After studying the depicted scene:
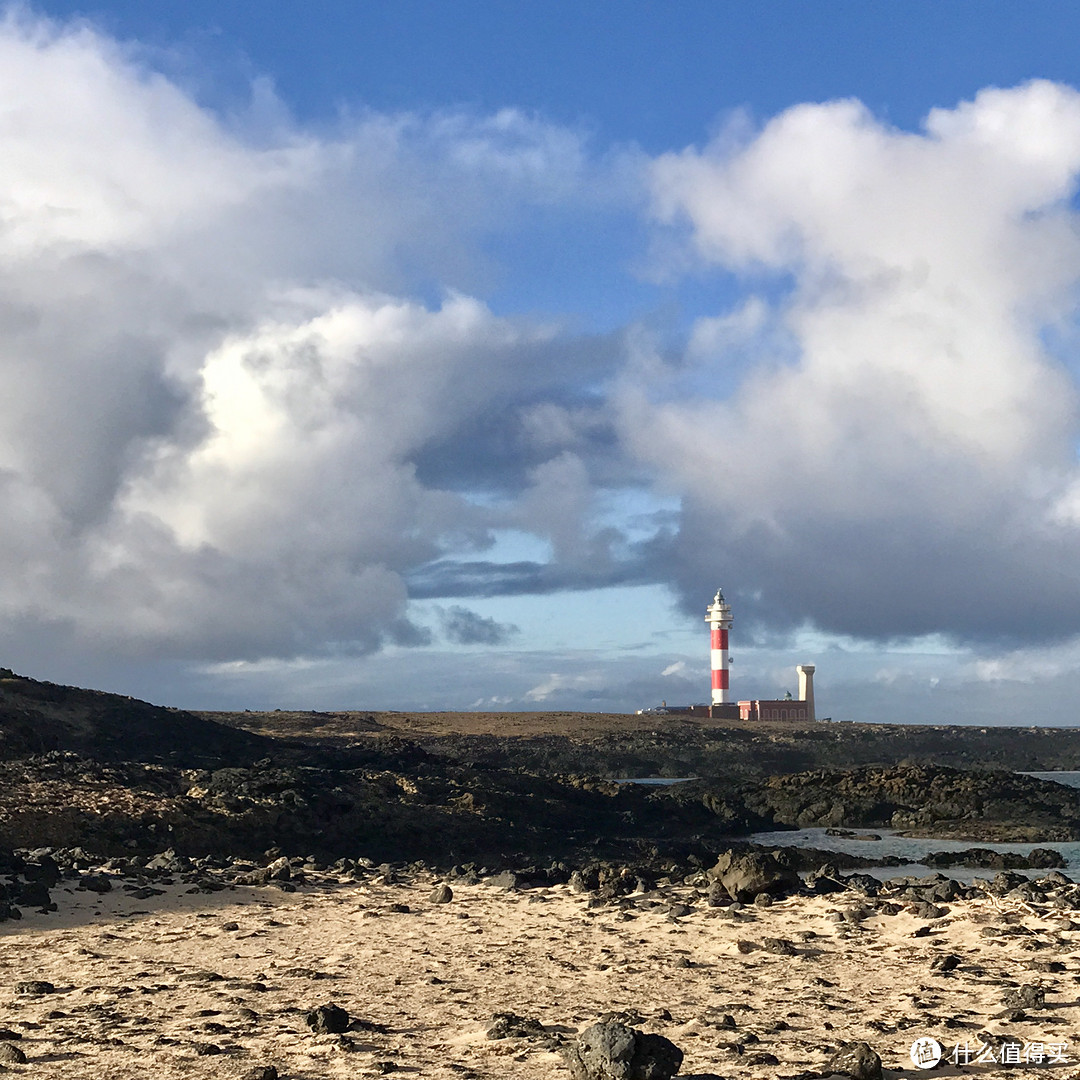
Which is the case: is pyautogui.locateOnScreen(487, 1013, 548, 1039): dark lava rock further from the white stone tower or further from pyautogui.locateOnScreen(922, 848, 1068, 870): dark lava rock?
the white stone tower

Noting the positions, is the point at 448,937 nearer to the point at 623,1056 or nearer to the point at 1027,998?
the point at 623,1056

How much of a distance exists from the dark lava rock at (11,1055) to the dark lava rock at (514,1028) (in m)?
4.98

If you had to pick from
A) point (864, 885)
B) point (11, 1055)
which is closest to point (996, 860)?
point (864, 885)

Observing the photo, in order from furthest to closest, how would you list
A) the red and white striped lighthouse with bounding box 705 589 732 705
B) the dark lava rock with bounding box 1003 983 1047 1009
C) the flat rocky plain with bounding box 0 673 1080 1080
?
the red and white striped lighthouse with bounding box 705 589 732 705, the dark lava rock with bounding box 1003 983 1047 1009, the flat rocky plain with bounding box 0 673 1080 1080

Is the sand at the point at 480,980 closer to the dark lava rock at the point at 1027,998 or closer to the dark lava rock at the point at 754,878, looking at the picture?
the dark lava rock at the point at 1027,998

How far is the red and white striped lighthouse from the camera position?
134375 millimetres

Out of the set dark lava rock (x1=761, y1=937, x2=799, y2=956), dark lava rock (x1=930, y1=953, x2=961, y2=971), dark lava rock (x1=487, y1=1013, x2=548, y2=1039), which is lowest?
dark lava rock (x1=761, y1=937, x2=799, y2=956)

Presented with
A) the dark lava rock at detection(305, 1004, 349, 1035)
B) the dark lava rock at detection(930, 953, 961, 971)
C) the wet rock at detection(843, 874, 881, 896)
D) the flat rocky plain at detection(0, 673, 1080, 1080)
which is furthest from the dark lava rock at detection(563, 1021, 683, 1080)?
the wet rock at detection(843, 874, 881, 896)

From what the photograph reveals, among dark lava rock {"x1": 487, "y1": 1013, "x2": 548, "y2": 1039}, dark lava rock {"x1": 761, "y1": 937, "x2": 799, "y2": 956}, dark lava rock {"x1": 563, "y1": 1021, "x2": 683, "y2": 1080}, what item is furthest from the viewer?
dark lava rock {"x1": 761, "y1": 937, "x2": 799, "y2": 956}

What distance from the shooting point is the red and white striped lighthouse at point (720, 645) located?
134 meters

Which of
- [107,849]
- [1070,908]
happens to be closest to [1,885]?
[107,849]

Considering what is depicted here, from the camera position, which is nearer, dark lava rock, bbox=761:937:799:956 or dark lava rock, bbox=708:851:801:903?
dark lava rock, bbox=761:937:799:956

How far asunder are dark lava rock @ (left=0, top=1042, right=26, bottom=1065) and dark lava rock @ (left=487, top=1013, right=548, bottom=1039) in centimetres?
498

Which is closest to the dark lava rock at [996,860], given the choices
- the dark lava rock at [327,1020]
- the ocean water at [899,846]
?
the ocean water at [899,846]
